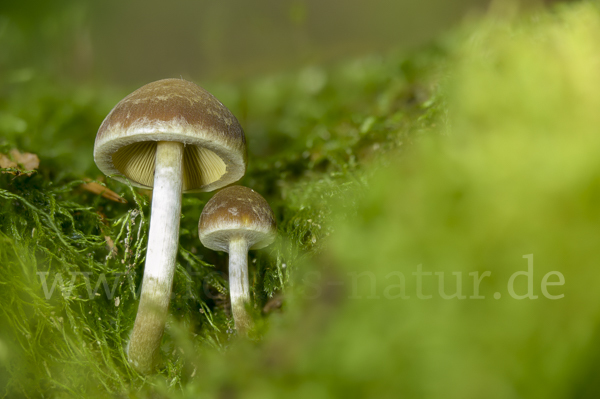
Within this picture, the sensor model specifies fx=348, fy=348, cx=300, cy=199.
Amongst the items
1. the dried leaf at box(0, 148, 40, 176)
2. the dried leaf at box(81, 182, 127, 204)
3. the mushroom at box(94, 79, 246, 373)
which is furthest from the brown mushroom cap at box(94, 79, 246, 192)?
the dried leaf at box(0, 148, 40, 176)

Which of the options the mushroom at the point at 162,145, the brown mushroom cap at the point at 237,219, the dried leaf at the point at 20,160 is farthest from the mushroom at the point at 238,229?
the dried leaf at the point at 20,160

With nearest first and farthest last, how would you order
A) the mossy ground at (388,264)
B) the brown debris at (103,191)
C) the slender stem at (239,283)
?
the mossy ground at (388,264)
the slender stem at (239,283)
the brown debris at (103,191)

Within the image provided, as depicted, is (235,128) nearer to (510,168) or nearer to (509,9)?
(510,168)

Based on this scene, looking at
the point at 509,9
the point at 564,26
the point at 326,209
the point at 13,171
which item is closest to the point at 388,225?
the point at 326,209

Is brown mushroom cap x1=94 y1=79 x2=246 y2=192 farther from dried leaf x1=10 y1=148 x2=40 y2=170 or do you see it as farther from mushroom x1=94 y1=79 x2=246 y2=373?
dried leaf x1=10 y1=148 x2=40 y2=170

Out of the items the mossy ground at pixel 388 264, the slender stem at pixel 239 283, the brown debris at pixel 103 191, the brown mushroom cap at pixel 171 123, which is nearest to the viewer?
the mossy ground at pixel 388 264

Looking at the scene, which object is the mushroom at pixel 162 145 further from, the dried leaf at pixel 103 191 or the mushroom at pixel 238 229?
the dried leaf at pixel 103 191

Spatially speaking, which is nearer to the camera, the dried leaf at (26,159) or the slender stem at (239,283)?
the slender stem at (239,283)
